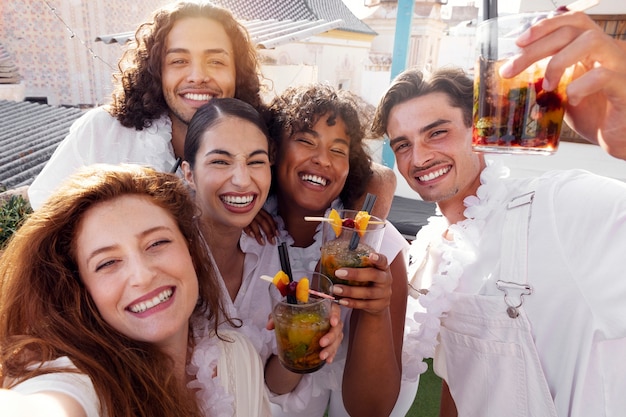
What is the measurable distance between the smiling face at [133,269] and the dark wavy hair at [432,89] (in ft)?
4.06

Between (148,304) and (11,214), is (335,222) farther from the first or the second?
(11,214)

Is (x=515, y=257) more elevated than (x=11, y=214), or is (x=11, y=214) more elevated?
(x=515, y=257)

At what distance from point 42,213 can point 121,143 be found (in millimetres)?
1232

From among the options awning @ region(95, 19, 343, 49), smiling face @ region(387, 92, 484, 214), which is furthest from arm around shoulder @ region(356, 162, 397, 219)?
awning @ region(95, 19, 343, 49)

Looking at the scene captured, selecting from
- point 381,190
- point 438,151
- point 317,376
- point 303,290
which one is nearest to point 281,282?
point 303,290

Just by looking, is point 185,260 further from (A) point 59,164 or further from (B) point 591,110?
(A) point 59,164

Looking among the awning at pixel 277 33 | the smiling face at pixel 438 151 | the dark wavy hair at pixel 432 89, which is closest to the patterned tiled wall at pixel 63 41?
the awning at pixel 277 33

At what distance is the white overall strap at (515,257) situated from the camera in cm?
148

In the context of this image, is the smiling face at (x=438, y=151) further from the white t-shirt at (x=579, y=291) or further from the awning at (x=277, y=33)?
the awning at (x=277, y=33)

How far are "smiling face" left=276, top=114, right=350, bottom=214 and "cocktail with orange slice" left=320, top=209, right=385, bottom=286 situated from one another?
45 cm

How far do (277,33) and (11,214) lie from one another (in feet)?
20.6

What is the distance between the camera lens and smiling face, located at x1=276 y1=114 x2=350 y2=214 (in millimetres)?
2049

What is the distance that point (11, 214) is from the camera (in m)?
3.42

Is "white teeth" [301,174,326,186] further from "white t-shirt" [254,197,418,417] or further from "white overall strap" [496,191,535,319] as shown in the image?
"white overall strap" [496,191,535,319]
